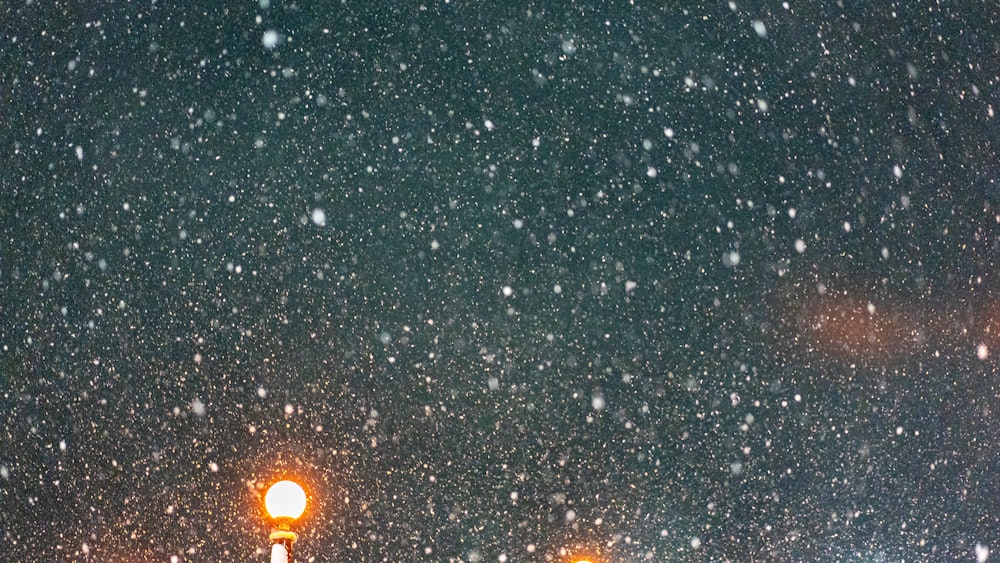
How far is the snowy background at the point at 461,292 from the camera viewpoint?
66cm

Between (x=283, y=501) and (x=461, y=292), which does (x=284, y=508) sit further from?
(x=461, y=292)

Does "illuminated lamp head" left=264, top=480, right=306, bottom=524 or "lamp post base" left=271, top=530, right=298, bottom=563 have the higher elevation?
"illuminated lamp head" left=264, top=480, right=306, bottom=524

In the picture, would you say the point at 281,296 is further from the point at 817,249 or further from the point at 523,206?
the point at 817,249

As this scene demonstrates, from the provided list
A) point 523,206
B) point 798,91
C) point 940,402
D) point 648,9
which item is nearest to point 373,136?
point 523,206

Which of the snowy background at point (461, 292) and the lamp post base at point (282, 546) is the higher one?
the snowy background at point (461, 292)

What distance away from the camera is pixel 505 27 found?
2.27 feet

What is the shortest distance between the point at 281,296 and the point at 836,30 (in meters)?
0.51

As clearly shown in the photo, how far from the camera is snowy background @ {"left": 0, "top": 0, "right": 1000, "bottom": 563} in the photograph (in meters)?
0.66

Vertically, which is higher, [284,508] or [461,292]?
[461,292]

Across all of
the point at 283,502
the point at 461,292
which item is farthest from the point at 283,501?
the point at 461,292

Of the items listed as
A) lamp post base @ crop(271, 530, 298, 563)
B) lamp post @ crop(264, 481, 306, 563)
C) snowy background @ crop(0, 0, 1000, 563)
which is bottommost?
lamp post base @ crop(271, 530, 298, 563)

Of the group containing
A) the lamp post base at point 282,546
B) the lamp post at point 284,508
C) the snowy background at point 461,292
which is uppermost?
the snowy background at point 461,292

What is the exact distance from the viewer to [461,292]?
2.16ft

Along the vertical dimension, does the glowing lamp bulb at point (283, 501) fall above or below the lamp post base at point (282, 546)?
above
